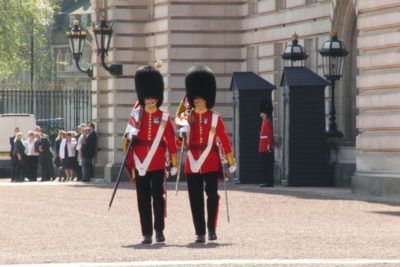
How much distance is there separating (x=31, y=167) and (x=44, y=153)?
62cm

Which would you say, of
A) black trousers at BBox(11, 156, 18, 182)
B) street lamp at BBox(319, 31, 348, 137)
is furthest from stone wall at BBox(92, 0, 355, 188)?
black trousers at BBox(11, 156, 18, 182)

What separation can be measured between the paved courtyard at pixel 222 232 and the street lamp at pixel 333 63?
9.58 ft

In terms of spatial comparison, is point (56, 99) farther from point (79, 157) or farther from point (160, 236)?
point (160, 236)

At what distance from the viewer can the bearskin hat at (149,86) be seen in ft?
54.8

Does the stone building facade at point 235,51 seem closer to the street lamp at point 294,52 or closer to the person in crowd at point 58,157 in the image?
the street lamp at point 294,52

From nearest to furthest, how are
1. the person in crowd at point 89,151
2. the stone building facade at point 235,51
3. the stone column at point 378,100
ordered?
1. the stone column at point 378,100
2. the stone building facade at point 235,51
3. the person in crowd at point 89,151

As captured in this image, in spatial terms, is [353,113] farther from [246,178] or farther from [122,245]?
[122,245]

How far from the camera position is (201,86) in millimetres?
16875

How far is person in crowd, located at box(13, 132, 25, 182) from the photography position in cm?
3859

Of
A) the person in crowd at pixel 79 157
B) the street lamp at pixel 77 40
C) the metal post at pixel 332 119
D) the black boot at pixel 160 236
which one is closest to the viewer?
the black boot at pixel 160 236

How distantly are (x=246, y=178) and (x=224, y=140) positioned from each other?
46.2ft

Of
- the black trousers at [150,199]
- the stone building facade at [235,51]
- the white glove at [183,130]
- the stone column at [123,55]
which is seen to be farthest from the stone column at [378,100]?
the stone column at [123,55]

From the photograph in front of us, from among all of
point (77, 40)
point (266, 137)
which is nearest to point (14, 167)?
point (77, 40)

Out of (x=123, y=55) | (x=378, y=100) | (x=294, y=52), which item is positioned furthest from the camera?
(x=123, y=55)
